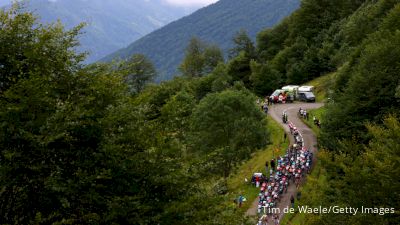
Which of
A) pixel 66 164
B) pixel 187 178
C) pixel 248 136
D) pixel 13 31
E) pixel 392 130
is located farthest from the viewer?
pixel 248 136

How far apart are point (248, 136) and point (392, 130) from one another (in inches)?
959

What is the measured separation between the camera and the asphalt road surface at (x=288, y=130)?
111 ft

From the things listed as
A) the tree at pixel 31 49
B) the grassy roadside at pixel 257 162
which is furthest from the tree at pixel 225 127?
the tree at pixel 31 49

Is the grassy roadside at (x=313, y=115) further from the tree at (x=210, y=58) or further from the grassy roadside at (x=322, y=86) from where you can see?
the tree at (x=210, y=58)

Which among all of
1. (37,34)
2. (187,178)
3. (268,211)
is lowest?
(268,211)

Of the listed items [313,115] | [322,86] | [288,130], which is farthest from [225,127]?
[322,86]

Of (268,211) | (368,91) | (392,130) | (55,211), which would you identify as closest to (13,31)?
(55,211)

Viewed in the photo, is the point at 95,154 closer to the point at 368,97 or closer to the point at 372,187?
the point at 372,187

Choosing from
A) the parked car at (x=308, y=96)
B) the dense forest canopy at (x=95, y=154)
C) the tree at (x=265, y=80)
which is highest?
the dense forest canopy at (x=95, y=154)

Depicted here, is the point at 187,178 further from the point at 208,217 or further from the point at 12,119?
the point at 12,119

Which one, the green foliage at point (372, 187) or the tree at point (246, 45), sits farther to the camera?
the tree at point (246, 45)

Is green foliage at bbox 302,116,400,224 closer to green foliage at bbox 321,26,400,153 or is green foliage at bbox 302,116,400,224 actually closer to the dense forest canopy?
the dense forest canopy

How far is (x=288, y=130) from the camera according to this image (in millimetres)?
57094

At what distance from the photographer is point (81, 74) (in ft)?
46.0
